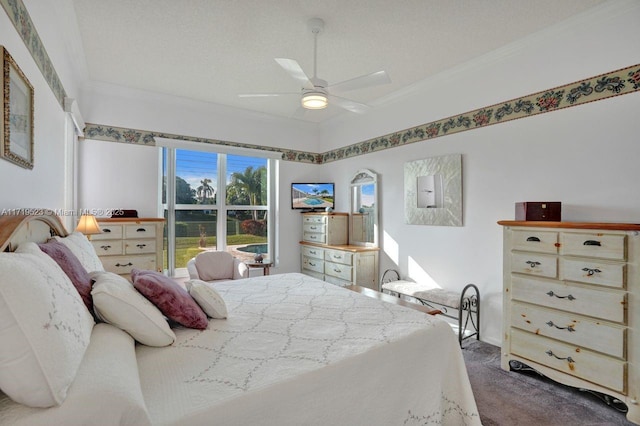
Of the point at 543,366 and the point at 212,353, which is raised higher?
the point at 212,353

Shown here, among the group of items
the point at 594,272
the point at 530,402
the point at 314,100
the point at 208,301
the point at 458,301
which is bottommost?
the point at 530,402

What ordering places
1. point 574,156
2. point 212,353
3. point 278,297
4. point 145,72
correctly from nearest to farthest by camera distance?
1. point 212,353
2. point 278,297
3. point 574,156
4. point 145,72

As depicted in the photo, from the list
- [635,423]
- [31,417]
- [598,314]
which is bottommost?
[635,423]

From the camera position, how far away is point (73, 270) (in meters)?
1.37

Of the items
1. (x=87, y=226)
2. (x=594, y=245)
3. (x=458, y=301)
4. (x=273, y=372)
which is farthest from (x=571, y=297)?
(x=87, y=226)

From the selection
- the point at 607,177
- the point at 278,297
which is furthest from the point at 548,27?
the point at 278,297

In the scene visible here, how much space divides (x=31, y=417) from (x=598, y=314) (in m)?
2.82

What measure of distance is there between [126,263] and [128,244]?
20 centimetres

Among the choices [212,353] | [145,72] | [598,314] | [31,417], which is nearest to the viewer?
[31,417]

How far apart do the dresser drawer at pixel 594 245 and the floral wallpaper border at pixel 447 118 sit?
3.63 ft

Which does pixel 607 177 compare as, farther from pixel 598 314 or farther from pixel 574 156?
pixel 598 314

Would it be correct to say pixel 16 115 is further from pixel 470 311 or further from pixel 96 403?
pixel 470 311

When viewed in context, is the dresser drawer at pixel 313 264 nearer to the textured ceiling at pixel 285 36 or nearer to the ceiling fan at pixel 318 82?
the textured ceiling at pixel 285 36

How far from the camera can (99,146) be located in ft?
12.3
